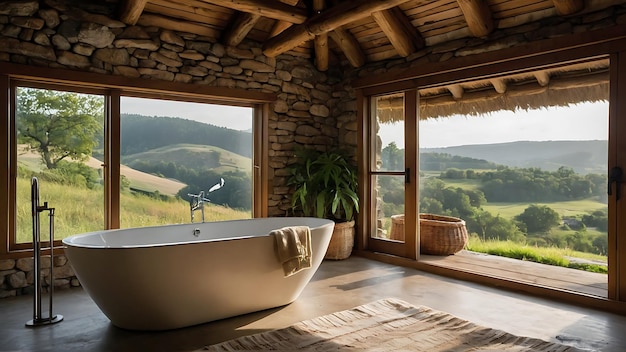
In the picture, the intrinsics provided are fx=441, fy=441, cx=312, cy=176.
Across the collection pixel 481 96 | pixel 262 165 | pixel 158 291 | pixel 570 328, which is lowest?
pixel 570 328

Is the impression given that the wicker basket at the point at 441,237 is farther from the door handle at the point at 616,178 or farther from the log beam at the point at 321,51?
the log beam at the point at 321,51

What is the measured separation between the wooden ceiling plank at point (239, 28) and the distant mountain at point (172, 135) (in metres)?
0.93

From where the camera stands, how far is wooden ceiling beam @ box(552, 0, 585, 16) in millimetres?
3346

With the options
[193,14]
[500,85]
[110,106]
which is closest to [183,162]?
[110,106]

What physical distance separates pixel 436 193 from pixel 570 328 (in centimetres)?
287

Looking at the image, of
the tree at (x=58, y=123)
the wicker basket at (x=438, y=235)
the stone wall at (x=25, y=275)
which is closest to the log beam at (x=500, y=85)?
the wicker basket at (x=438, y=235)

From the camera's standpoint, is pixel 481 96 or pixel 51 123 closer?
pixel 51 123

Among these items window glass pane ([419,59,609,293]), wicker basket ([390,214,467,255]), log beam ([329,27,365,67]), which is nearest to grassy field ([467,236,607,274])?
window glass pane ([419,59,609,293])

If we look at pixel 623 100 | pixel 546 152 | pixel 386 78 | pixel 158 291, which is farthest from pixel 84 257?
pixel 546 152

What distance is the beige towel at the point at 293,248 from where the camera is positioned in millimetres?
3043

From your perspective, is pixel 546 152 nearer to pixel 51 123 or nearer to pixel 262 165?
pixel 262 165

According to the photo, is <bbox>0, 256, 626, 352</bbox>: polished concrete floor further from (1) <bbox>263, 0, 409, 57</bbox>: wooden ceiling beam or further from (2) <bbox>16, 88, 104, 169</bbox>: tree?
(1) <bbox>263, 0, 409, 57</bbox>: wooden ceiling beam

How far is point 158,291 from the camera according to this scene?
265 cm

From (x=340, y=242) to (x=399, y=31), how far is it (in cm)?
230
